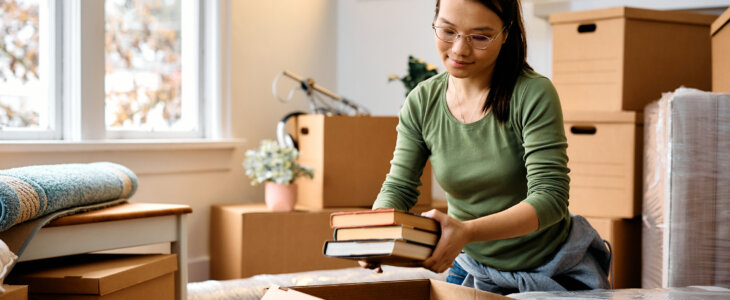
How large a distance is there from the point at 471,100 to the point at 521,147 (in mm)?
119

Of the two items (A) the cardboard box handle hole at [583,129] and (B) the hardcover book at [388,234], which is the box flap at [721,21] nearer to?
(A) the cardboard box handle hole at [583,129]

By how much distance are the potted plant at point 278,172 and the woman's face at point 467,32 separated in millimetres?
1589

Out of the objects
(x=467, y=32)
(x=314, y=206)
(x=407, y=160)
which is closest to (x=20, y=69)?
(x=314, y=206)

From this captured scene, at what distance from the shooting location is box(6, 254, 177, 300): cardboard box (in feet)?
4.80

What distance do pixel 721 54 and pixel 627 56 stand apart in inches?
22.0

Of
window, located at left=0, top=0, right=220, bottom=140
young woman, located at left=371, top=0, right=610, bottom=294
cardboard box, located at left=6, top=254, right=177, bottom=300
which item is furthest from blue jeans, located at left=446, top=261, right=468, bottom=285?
window, located at left=0, top=0, right=220, bottom=140

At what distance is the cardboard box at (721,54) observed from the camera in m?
1.75

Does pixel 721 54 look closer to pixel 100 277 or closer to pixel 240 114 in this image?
pixel 100 277

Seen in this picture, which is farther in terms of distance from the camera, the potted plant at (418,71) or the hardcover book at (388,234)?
the potted plant at (418,71)

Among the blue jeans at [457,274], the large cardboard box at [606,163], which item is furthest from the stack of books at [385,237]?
the large cardboard box at [606,163]

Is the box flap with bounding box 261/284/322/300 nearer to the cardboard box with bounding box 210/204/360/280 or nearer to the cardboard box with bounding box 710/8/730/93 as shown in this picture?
the cardboard box with bounding box 710/8/730/93

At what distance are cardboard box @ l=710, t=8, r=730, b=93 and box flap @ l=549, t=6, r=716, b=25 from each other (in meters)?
0.46

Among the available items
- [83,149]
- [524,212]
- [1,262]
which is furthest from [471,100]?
[83,149]

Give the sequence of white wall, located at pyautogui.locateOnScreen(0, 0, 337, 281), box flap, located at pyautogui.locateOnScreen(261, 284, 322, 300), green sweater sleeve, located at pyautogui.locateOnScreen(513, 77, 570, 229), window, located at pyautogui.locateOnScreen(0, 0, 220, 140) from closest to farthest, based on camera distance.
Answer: box flap, located at pyautogui.locateOnScreen(261, 284, 322, 300), green sweater sleeve, located at pyautogui.locateOnScreen(513, 77, 570, 229), window, located at pyautogui.locateOnScreen(0, 0, 220, 140), white wall, located at pyautogui.locateOnScreen(0, 0, 337, 281)
